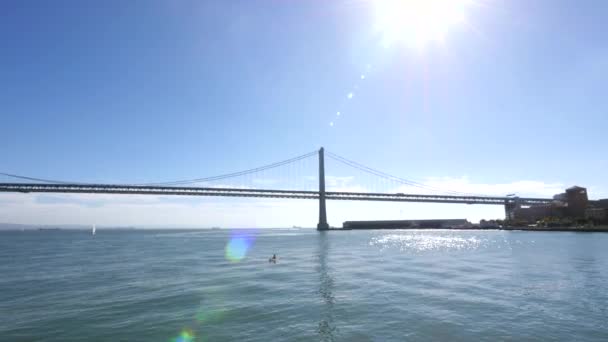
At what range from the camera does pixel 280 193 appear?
105 meters

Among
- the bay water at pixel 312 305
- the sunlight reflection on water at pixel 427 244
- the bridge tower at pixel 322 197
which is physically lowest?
the sunlight reflection on water at pixel 427 244

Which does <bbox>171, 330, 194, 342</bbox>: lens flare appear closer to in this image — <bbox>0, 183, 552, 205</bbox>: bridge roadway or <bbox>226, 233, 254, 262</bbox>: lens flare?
<bbox>226, 233, 254, 262</bbox>: lens flare

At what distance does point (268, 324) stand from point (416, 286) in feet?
31.9

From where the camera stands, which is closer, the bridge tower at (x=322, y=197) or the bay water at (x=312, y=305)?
the bay water at (x=312, y=305)

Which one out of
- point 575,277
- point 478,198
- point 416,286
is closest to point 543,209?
Result: point 478,198

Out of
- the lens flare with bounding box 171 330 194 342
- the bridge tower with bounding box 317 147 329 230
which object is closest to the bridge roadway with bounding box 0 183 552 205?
the bridge tower with bounding box 317 147 329 230

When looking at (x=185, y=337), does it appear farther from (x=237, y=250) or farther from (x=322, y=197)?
(x=322, y=197)

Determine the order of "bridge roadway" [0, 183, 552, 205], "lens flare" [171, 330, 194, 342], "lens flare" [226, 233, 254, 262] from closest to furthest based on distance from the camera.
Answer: "lens flare" [171, 330, 194, 342]
"lens flare" [226, 233, 254, 262]
"bridge roadway" [0, 183, 552, 205]

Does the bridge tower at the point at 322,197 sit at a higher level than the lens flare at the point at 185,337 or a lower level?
higher

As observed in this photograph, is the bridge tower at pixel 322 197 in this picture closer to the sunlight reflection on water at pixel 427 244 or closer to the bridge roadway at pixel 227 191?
the bridge roadway at pixel 227 191

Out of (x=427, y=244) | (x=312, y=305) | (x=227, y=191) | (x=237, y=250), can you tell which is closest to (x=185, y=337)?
(x=312, y=305)

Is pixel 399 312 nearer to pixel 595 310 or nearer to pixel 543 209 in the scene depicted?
pixel 595 310

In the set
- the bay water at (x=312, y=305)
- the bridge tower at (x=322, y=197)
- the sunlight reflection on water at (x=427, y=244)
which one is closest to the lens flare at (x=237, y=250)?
the bay water at (x=312, y=305)

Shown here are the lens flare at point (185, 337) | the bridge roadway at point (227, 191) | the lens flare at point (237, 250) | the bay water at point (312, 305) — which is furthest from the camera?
the bridge roadway at point (227, 191)
